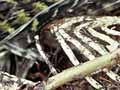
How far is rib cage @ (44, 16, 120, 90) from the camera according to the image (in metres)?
2.08

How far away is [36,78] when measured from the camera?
216cm

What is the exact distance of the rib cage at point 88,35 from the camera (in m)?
2.08

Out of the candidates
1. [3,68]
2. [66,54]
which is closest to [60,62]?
[66,54]

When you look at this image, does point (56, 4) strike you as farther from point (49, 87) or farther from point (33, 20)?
point (49, 87)

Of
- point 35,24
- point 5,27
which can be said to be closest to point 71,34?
point 35,24

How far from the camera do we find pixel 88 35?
2234 mm

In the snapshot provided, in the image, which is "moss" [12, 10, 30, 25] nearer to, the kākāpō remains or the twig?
the kākāpō remains

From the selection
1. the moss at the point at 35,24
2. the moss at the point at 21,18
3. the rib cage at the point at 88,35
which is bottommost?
the rib cage at the point at 88,35

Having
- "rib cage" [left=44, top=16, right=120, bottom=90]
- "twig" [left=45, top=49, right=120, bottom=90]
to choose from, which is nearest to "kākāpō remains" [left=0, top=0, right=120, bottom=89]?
"rib cage" [left=44, top=16, right=120, bottom=90]

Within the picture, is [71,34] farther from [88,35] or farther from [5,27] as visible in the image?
[5,27]

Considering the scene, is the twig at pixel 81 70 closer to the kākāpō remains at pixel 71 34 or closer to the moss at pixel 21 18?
the kākāpō remains at pixel 71 34

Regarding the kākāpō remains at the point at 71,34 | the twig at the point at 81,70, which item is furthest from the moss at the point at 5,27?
the twig at the point at 81,70

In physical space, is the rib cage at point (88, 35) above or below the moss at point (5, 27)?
below

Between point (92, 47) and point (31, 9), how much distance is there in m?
0.39
